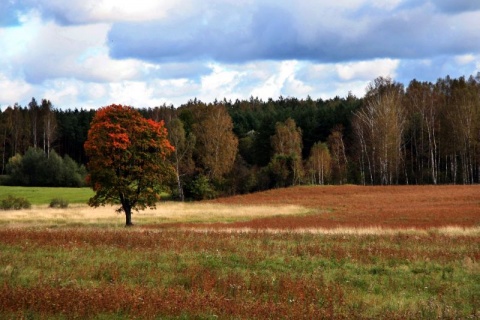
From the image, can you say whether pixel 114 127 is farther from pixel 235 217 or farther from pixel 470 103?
pixel 470 103

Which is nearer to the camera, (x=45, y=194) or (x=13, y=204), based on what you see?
(x=13, y=204)

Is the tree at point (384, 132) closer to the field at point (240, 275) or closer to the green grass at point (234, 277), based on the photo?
the field at point (240, 275)

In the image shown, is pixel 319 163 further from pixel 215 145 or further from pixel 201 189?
pixel 201 189

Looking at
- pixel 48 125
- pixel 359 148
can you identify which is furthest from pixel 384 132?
pixel 48 125

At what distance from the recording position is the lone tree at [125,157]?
1462 inches

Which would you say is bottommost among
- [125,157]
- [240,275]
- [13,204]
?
[240,275]

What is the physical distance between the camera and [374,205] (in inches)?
2152

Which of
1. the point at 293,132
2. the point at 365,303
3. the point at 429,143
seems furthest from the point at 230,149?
the point at 365,303

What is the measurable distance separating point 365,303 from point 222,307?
345 centimetres

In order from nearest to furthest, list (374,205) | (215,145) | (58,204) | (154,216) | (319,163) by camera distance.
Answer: (154,216)
(374,205)
(58,204)
(215,145)
(319,163)

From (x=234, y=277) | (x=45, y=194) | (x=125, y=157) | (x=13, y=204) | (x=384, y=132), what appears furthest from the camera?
(x=45, y=194)

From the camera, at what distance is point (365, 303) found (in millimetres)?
12289

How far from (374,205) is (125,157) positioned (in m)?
27.9

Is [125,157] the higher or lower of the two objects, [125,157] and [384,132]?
the lower
